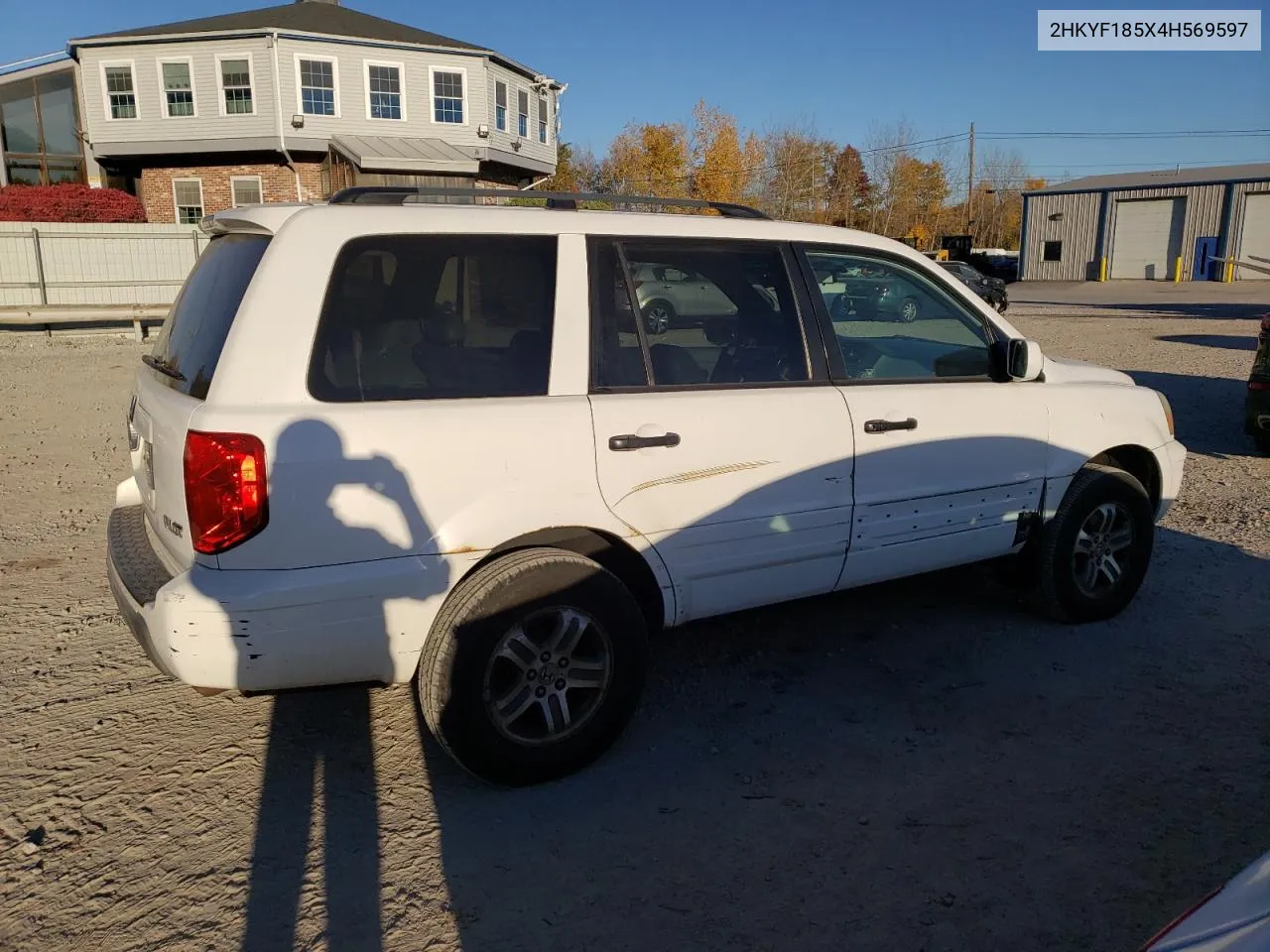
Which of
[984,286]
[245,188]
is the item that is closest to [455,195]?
[984,286]

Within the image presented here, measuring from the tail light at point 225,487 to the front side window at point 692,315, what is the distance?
1.16 meters

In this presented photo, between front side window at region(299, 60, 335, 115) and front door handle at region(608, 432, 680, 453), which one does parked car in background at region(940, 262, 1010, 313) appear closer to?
front side window at region(299, 60, 335, 115)

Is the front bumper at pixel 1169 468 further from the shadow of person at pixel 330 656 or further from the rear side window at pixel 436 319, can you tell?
the shadow of person at pixel 330 656

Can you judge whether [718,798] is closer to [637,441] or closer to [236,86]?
[637,441]

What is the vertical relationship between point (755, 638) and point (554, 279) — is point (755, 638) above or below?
below

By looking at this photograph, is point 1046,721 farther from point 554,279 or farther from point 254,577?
point 254,577

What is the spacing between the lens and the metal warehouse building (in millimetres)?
43531

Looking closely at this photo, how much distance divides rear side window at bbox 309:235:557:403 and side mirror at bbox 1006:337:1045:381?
83.2 inches

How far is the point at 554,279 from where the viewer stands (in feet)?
11.3

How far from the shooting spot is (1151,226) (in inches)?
1829

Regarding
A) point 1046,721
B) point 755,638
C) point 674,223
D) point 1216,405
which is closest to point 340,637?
point 674,223

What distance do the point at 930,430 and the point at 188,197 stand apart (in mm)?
34028

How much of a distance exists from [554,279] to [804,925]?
220 centimetres

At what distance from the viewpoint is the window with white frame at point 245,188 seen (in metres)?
32.1
